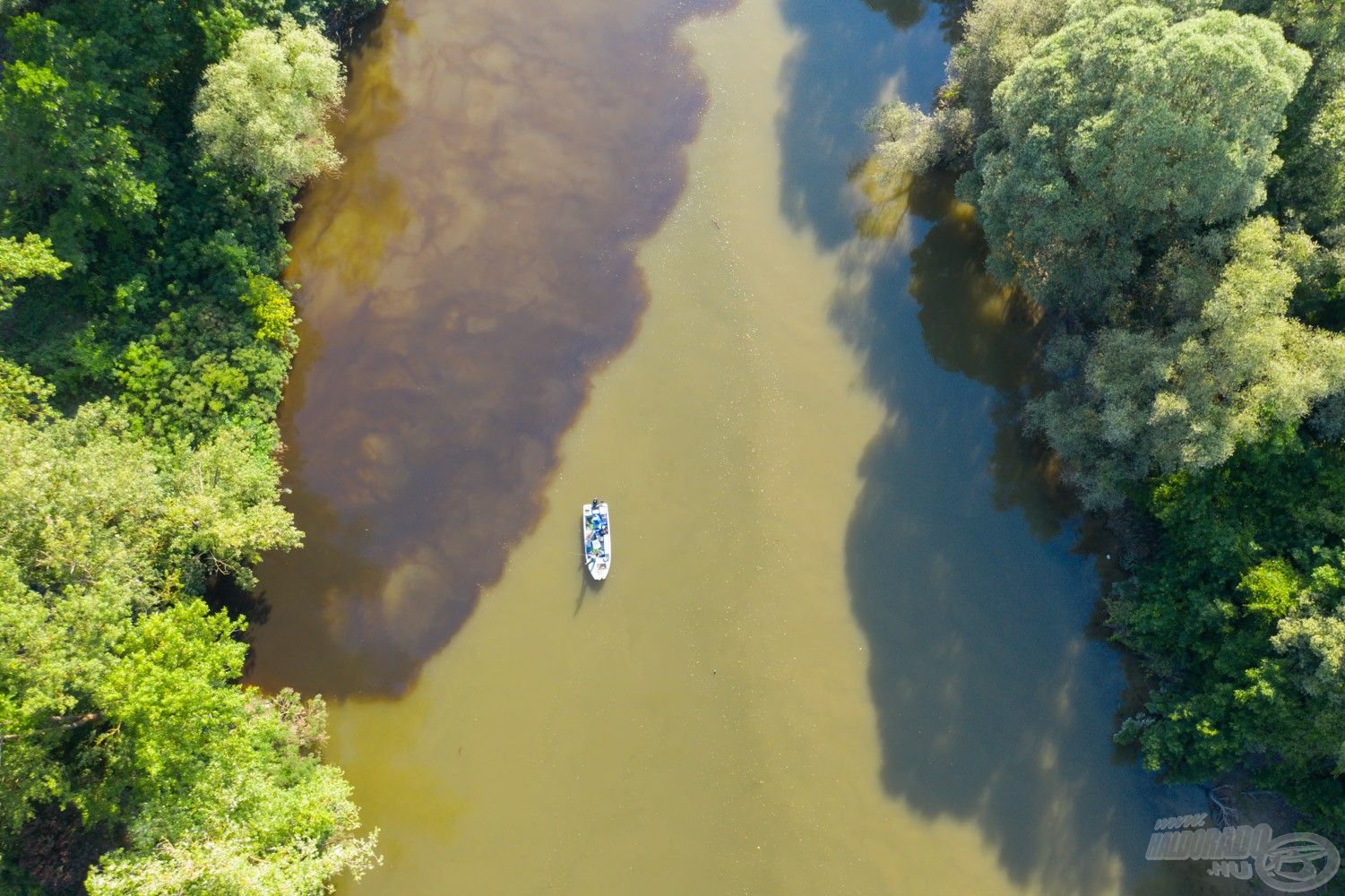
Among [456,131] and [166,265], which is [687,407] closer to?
[456,131]

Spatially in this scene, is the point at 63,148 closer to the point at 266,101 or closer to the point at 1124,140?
the point at 266,101

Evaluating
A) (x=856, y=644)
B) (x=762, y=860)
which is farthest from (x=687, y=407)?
(x=762, y=860)

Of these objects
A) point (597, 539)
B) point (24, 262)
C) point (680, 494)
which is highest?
point (24, 262)

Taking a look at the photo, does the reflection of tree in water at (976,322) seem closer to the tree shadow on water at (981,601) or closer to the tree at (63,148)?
the tree shadow on water at (981,601)

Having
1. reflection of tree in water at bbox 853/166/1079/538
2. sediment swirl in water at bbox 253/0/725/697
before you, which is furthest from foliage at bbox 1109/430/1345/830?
sediment swirl in water at bbox 253/0/725/697

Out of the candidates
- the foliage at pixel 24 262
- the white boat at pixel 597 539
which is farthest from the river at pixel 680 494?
the foliage at pixel 24 262

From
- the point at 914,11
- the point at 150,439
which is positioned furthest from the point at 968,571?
the point at 150,439
